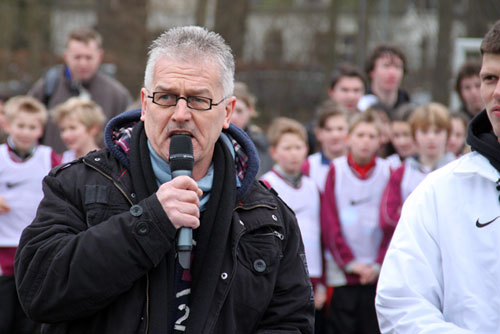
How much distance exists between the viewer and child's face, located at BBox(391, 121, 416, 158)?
7902mm

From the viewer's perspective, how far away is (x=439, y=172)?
10.8ft

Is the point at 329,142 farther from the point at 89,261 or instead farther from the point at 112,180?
the point at 89,261

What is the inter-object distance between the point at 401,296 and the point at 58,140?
20.4 ft

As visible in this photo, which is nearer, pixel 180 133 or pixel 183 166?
pixel 183 166

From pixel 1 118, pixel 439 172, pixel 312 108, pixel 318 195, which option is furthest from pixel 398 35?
pixel 439 172

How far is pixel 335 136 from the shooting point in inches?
306

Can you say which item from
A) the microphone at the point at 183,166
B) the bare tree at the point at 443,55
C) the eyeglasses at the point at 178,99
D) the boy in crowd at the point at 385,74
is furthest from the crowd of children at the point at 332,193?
the bare tree at the point at 443,55

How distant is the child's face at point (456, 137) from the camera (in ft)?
25.5

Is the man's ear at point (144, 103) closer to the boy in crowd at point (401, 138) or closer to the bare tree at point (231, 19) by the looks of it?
the boy in crowd at point (401, 138)

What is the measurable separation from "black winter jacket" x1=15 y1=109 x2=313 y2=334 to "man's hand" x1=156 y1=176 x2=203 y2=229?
4 centimetres

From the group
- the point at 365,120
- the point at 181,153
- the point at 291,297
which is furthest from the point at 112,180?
the point at 365,120

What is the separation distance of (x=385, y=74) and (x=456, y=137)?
5.06ft

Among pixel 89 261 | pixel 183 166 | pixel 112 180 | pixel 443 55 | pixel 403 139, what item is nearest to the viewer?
pixel 89 261

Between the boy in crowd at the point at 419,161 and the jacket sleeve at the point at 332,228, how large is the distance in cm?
38
